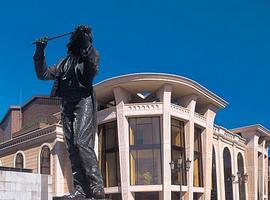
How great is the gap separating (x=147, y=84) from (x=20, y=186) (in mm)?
31402

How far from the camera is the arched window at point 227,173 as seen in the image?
204 feet

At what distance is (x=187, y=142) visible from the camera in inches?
1991

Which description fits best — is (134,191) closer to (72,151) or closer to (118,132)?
(118,132)

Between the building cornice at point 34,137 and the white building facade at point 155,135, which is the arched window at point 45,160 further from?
the white building facade at point 155,135

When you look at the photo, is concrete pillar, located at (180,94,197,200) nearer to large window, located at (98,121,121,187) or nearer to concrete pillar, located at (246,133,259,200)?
large window, located at (98,121,121,187)

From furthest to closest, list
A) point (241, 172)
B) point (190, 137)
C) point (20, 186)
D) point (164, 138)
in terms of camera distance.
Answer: point (241, 172) → point (190, 137) → point (164, 138) → point (20, 186)

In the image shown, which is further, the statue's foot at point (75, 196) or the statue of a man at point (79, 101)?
the statue of a man at point (79, 101)

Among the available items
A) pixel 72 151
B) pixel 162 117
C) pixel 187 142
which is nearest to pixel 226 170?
pixel 187 142

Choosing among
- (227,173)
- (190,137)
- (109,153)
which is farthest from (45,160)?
(227,173)

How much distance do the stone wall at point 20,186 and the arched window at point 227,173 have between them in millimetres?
45352

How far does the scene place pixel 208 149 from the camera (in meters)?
54.0

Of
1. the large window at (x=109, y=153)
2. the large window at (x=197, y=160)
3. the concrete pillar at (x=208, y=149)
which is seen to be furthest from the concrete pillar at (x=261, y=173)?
the large window at (x=109, y=153)

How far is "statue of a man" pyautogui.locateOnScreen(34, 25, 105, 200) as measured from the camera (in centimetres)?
530

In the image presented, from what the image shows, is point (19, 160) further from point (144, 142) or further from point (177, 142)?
point (177, 142)
